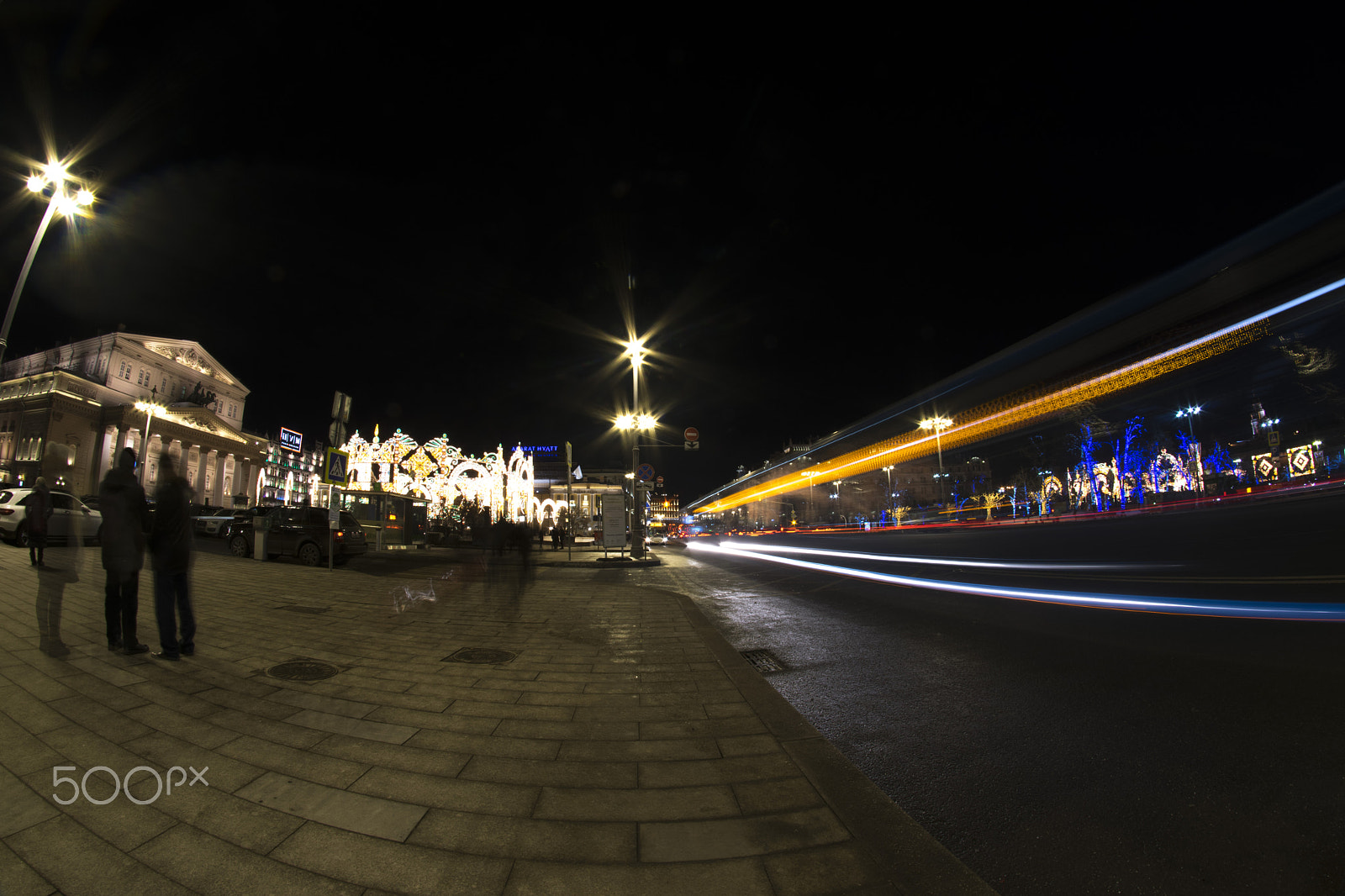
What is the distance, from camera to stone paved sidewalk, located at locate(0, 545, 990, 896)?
76.0 inches

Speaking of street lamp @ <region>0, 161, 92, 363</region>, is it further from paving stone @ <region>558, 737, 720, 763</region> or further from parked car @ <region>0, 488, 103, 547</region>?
paving stone @ <region>558, 737, 720, 763</region>

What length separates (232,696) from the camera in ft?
12.1

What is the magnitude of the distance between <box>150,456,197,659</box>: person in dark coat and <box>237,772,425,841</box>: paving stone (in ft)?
9.91

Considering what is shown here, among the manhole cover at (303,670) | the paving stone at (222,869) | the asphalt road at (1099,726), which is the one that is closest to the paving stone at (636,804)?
the paving stone at (222,869)

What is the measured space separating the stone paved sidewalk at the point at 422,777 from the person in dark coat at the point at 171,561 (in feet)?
0.79

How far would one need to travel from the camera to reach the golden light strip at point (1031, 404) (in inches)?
364

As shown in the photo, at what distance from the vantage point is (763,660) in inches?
221

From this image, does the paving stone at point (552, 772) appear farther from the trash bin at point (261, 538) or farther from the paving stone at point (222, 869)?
the trash bin at point (261, 538)

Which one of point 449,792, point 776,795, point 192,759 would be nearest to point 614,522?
point 192,759

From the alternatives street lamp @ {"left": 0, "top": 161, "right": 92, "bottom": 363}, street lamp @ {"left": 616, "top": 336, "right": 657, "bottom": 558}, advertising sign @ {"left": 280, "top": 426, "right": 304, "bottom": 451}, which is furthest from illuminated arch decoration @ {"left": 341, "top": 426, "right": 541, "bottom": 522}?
advertising sign @ {"left": 280, "top": 426, "right": 304, "bottom": 451}

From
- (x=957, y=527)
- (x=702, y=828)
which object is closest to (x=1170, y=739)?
(x=702, y=828)

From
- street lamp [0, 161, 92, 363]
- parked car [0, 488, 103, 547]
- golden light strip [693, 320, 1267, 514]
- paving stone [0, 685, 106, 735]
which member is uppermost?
street lamp [0, 161, 92, 363]

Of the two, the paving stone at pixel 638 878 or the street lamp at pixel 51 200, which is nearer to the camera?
the paving stone at pixel 638 878

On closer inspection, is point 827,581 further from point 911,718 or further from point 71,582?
point 71,582
